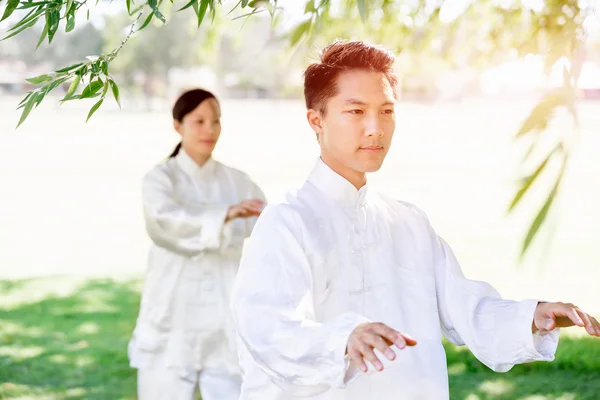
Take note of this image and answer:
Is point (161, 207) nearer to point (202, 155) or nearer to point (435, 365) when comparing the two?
point (202, 155)

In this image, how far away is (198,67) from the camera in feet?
172

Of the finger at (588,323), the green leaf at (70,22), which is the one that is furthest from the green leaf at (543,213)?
the green leaf at (70,22)

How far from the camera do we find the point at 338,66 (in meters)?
2.33

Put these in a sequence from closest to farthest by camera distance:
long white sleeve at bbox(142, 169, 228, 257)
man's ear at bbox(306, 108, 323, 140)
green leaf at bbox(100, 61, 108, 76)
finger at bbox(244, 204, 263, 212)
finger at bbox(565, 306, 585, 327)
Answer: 1. finger at bbox(565, 306, 585, 327)
2. man's ear at bbox(306, 108, 323, 140)
3. green leaf at bbox(100, 61, 108, 76)
4. finger at bbox(244, 204, 263, 212)
5. long white sleeve at bbox(142, 169, 228, 257)

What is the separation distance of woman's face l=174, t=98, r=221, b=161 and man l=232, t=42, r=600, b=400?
2.24 meters

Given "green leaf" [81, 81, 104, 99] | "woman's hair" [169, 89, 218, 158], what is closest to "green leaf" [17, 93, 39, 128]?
"green leaf" [81, 81, 104, 99]

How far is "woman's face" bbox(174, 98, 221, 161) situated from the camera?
464 cm

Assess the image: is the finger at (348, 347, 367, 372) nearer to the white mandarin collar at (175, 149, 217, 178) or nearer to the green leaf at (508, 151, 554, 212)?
the green leaf at (508, 151, 554, 212)

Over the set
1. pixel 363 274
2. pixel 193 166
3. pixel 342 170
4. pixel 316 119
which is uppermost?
pixel 316 119

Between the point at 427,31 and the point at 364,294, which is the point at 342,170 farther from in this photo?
the point at 427,31

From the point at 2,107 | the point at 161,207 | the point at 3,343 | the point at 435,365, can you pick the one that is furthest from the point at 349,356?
the point at 2,107

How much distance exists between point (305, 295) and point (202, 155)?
2.72 meters

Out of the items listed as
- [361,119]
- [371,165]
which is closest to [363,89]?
[361,119]

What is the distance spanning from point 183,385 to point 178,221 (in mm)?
766
